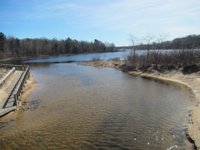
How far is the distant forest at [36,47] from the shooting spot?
4813 inches

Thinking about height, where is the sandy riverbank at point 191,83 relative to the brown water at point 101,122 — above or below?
above

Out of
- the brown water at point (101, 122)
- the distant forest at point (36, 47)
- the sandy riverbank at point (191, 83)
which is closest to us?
the brown water at point (101, 122)

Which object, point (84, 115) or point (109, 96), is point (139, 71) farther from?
point (84, 115)

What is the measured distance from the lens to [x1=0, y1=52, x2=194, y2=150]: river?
1352 cm

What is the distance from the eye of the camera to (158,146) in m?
12.8

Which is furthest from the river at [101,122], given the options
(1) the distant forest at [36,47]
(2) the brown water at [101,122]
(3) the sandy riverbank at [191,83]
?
(1) the distant forest at [36,47]

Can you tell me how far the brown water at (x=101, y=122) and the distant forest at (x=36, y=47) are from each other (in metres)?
101

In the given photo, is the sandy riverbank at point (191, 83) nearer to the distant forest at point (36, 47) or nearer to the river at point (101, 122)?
the river at point (101, 122)

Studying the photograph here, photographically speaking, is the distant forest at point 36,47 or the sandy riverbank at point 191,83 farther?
the distant forest at point 36,47

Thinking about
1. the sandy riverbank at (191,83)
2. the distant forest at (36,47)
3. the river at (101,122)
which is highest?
the distant forest at (36,47)

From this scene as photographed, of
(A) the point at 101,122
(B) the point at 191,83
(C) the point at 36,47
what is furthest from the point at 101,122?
(C) the point at 36,47

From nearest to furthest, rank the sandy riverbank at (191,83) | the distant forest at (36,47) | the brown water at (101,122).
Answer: the brown water at (101,122) < the sandy riverbank at (191,83) < the distant forest at (36,47)

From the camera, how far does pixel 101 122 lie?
1700 centimetres

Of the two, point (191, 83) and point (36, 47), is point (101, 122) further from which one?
point (36, 47)
